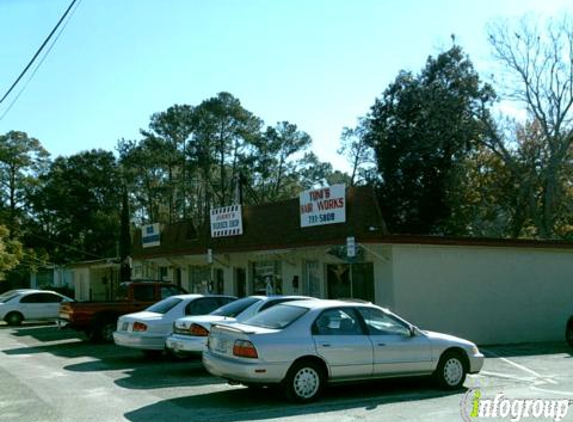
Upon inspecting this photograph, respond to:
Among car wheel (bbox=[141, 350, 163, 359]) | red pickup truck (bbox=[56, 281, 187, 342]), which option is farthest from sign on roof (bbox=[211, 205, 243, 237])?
car wheel (bbox=[141, 350, 163, 359])

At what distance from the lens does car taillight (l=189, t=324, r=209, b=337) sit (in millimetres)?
13398

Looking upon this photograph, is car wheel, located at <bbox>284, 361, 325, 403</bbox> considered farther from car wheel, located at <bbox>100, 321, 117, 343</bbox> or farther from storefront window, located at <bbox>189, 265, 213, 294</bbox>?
storefront window, located at <bbox>189, 265, 213, 294</bbox>

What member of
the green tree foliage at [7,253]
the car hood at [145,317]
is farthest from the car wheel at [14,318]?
the car hood at [145,317]

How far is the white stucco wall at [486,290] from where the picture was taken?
63.8 feet

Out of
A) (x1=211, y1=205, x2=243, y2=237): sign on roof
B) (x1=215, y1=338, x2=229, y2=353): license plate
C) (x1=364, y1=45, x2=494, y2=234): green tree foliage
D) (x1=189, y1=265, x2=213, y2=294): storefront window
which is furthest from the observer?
(x1=364, y1=45, x2=494, y2=234): green tree foliage

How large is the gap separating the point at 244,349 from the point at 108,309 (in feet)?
36.9

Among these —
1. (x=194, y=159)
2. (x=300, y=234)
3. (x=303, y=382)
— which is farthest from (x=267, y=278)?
(x=194, y=159)

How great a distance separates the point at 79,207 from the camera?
62.3 m

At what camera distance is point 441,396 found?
34.5 ft

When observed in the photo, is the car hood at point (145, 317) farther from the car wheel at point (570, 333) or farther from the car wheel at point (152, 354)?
the car wheel at point (570, 333)

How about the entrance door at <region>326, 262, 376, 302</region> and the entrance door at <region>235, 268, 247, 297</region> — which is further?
the entrance door at <region>235, 268, 247, 297</region>

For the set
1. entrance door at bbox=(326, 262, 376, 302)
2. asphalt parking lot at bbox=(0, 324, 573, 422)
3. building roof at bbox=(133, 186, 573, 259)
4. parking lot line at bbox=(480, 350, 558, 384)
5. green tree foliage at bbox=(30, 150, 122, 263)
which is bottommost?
parking lot line at bbox=(480, 350, 558, 384)

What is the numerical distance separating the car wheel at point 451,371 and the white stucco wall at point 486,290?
7.75 meters
